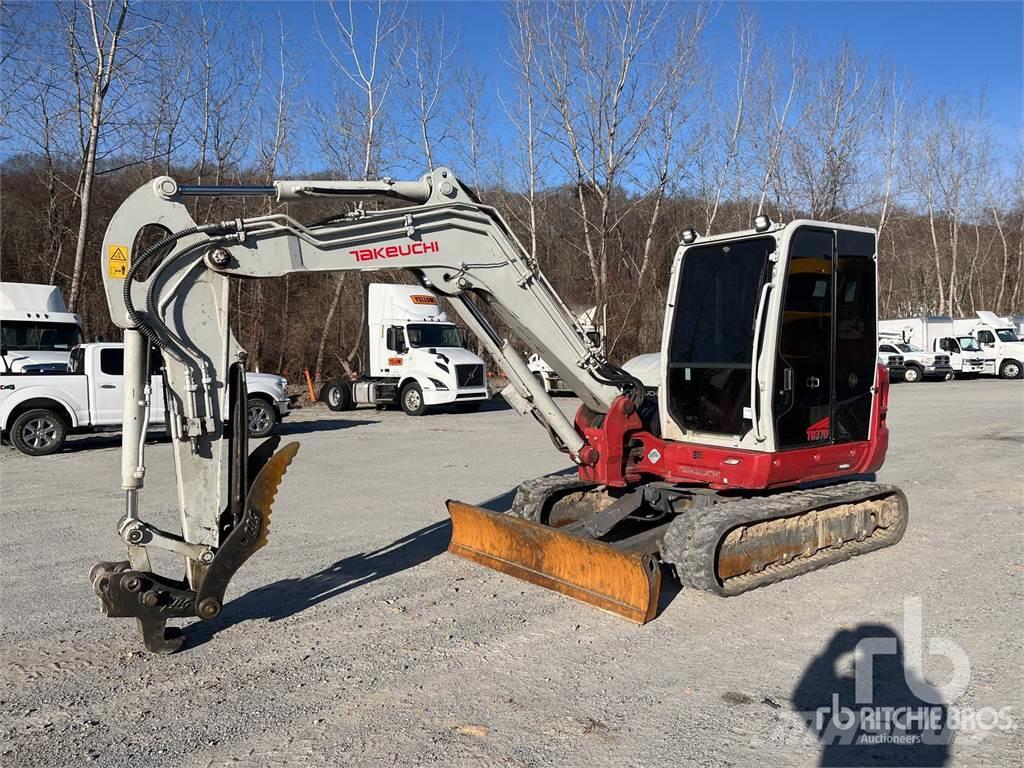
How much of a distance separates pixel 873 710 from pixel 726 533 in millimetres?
1767

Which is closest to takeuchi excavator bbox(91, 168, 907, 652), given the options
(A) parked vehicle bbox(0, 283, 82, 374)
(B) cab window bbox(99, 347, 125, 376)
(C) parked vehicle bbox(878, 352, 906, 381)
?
(B) cab window bbox(99, 347, 125, 376)

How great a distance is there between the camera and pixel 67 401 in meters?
14.6

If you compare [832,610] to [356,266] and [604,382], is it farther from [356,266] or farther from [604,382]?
[356,266]

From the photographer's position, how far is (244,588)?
663 centimetres

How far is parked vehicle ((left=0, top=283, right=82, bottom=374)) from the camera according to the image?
18.4 meters

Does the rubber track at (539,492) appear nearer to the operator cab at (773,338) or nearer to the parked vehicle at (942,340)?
the operator cab at (773,338)

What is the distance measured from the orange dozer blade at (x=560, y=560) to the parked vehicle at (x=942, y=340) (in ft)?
108

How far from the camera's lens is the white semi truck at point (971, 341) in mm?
35219

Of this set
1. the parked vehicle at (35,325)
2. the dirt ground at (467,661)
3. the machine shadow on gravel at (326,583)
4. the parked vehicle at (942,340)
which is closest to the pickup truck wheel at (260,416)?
the parked vehicle at (35,325)

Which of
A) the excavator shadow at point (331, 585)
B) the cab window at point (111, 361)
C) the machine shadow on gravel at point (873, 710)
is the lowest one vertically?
the machine shadow on gravel at point (873, 710)

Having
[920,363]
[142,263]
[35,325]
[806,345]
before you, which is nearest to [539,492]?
[806,345]

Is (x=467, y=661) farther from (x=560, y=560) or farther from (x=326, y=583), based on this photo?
(x=326, y=583)

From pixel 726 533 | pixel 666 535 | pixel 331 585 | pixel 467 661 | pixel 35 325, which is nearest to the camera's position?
pixel 467 661

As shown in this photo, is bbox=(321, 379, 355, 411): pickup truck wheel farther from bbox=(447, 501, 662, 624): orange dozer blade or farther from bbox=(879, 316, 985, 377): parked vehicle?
bbox=(879, 316, 985, 377): parked vehicle
